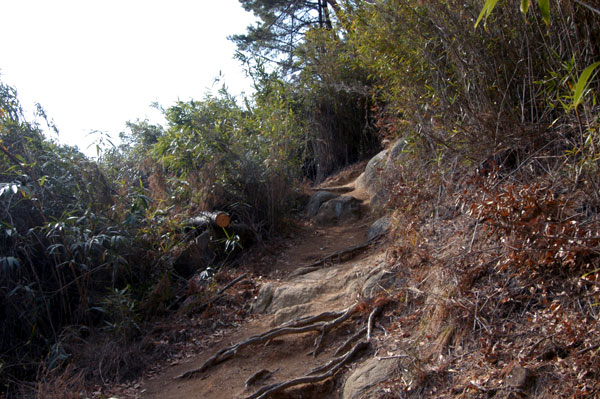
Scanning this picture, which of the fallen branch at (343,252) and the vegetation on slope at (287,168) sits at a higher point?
the vegetation on slope at (287,168)

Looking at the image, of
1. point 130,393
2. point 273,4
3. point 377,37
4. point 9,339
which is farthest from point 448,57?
point 273,4

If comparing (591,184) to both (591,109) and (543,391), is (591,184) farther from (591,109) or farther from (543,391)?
(543,391)

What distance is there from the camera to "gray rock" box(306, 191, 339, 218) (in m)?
8.76

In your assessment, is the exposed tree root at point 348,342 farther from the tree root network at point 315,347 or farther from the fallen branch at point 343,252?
the fallen branch at point 343,252

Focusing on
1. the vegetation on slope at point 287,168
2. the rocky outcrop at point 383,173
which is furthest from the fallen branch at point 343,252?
the vegetation on slope at point 287,168

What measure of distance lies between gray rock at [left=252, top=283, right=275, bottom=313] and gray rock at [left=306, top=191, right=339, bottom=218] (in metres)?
2.88

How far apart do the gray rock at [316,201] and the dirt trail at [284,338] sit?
1780mm

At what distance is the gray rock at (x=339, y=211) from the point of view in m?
8.22

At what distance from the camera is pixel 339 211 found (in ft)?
27.3

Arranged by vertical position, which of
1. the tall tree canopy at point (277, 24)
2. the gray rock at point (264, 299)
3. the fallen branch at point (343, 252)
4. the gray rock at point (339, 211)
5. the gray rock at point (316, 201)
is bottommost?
the gray rock at point (264, 299)

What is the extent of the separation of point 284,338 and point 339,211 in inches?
151

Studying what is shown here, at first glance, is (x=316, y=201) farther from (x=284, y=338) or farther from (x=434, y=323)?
(x=434, y=323)

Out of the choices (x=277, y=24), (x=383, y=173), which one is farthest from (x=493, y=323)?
(x=277, y=24)

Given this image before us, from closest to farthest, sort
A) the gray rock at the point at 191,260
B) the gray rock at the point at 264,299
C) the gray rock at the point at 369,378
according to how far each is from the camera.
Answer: the gray rock at the point at 369,378, the gray rock at the point at 264,299, the gray rock at the point at 191,260
